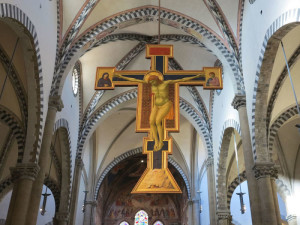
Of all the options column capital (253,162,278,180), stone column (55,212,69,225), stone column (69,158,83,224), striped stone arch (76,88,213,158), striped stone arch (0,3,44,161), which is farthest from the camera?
striped stone arch (76,88,213,158)

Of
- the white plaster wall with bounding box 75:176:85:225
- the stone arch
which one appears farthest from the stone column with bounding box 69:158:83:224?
the white plaster wall with bounding box 75:176:85:225

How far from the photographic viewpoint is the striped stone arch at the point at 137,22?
10.9m

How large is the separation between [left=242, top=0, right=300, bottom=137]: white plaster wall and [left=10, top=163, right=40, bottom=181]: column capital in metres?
5.99

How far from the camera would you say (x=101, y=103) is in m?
16.0

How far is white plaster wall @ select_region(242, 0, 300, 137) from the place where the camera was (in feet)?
27.5

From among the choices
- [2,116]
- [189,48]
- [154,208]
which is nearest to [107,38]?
[189,48]

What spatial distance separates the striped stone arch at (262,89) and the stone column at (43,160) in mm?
5658

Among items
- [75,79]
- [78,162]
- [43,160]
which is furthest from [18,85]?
[78,162]

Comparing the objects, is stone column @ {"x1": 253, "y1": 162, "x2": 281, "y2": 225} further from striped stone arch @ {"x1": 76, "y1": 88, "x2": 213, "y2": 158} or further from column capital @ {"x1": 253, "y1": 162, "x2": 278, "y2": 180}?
striped stone arch @ {"x1": 76, "y1": 88, "x2": 213, "y2": 158}

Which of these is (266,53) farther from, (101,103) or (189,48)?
(101,103)

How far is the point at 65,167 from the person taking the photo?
14.0 meters

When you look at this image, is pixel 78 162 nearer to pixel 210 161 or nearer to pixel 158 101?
pixel 210 161

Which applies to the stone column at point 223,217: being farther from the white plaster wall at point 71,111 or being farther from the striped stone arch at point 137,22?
the white plaster wall at point 71,111

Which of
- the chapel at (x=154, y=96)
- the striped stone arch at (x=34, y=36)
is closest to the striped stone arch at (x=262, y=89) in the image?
the chapel at (x=154, y=96)
